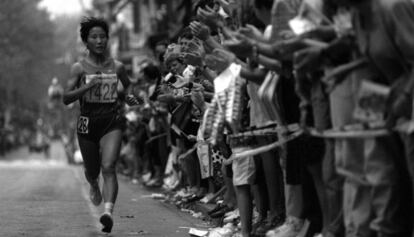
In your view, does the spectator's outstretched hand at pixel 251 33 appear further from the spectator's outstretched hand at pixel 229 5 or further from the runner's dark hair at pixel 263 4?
the spectator's outstretched hand at pixel 229 5

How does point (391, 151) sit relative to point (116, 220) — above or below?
above

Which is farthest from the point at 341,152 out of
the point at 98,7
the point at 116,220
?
the point at 98,7

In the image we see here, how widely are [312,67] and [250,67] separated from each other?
1624mm

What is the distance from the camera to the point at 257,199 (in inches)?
418

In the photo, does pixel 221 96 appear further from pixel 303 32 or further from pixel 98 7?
pixel 98 7

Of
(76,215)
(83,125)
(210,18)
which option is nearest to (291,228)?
(210,18)

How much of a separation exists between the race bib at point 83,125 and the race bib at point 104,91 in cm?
22

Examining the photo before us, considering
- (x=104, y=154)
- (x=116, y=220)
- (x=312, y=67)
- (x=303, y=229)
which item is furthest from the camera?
(x=116, y=220)

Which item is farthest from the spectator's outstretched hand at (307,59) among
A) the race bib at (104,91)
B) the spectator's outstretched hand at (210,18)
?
the race bib at (104,91)

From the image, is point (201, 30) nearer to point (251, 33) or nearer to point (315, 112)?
point (251, 33)

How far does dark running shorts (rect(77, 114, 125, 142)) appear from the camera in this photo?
1211 cm

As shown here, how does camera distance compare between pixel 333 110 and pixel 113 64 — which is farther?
pixel 113 64

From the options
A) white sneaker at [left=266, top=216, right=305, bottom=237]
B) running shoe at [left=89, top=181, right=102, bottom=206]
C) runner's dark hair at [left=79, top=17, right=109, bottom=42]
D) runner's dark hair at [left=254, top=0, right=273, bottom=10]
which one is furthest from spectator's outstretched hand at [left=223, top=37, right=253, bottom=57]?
running shoe at [left=89, top=181, right=102, bottom=206]

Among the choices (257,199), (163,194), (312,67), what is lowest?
(163,194)
